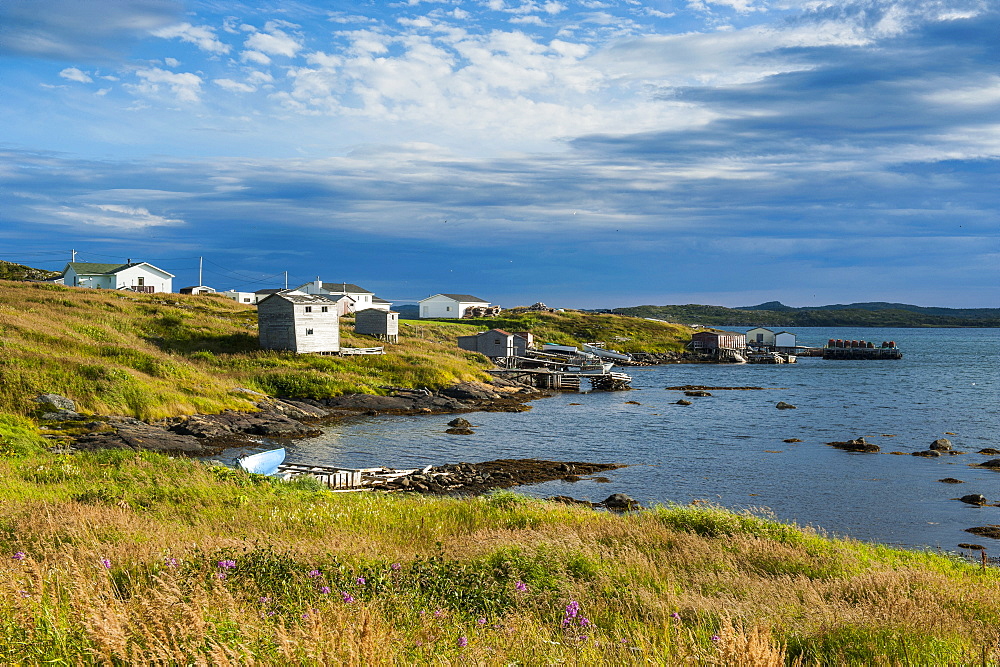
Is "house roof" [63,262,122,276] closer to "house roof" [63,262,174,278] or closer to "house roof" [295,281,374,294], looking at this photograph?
"house roof" [63,262,174,278]

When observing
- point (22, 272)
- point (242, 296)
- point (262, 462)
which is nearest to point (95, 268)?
point (22, 272)

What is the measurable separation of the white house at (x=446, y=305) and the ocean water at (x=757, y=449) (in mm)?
82042

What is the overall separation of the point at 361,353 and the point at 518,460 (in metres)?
31.2

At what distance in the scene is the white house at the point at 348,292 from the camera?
119 meters

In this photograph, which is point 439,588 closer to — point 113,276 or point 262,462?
point 262,462

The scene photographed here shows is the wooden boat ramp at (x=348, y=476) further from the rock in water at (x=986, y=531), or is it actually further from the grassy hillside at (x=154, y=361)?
the rock in water at (x=986, y=531)

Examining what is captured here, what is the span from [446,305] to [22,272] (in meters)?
75.3

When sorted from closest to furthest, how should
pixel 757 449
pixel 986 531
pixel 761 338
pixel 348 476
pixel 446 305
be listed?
pixel 986 531 < pixel 348 476 < pixel 757 449 < pixel 761 338 < pixel 446 305

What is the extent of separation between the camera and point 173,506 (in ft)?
45.4

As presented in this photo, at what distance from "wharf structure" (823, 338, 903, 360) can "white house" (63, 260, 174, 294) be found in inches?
4609

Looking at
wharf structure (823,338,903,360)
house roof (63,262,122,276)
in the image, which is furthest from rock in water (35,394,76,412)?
wharf structure (823,338,903,360)

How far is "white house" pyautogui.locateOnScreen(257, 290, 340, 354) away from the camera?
5853 cm

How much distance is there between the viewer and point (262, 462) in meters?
26.8

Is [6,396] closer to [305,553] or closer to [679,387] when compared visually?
[305,553]
